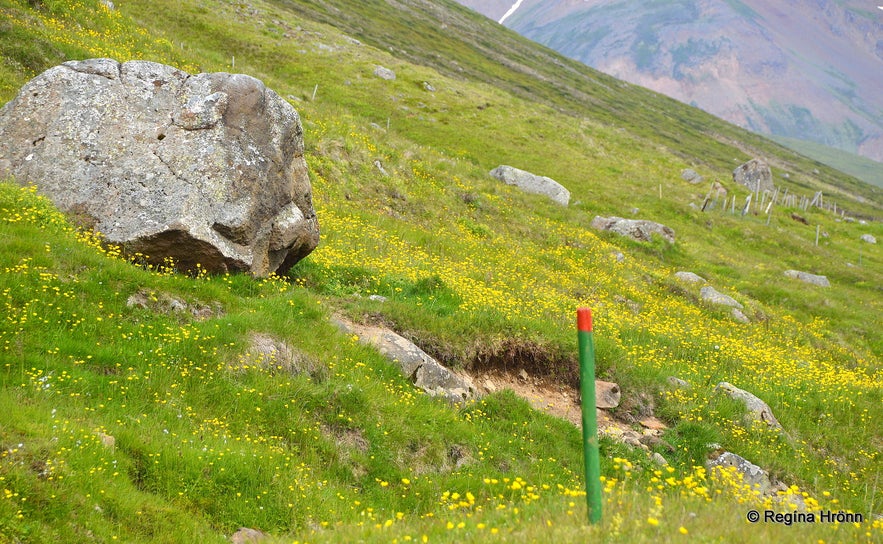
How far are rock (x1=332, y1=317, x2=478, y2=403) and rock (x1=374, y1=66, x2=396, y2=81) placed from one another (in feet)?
161

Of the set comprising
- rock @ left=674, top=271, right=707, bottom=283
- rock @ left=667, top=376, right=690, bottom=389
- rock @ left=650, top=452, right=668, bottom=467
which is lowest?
rock @ left=674, top=271, right=707, bottom=283

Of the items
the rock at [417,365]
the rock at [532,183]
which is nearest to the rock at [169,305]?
the rock at [417,365]

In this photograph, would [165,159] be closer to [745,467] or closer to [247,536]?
[247,536]

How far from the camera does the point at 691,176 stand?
59.8m

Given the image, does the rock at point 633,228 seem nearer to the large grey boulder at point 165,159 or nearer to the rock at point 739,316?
the rock at point 739,316

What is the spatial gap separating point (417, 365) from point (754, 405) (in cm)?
840

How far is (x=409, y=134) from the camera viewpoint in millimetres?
47438

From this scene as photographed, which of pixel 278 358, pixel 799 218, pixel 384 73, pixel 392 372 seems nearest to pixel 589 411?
pixel 392 372

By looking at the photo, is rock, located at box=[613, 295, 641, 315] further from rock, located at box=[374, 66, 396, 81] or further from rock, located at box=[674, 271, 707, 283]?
rock, located at box=[374, 66, 396, 81]

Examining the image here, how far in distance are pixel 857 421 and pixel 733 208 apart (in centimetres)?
4047

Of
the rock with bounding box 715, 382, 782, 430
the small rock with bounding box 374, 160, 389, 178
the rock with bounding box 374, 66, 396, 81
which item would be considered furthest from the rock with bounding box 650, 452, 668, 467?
the rock with bounding box 374, 66, 396, 81

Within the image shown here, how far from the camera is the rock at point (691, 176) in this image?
58922mm

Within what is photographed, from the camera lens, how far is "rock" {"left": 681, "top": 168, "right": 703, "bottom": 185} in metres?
58.9

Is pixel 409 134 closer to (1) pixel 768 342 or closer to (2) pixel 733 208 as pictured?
(2) pixel 733 208
